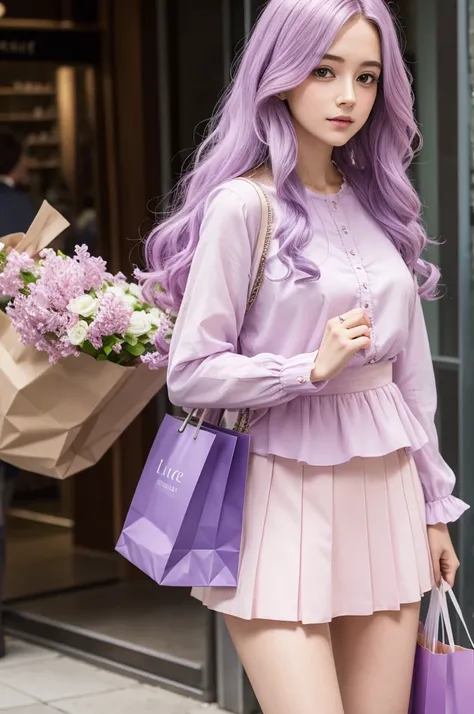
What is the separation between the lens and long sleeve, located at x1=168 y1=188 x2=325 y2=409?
7.91 ft

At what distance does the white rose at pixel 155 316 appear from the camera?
3.43 m

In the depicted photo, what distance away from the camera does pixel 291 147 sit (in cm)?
254

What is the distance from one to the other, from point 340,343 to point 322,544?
16.4 inches

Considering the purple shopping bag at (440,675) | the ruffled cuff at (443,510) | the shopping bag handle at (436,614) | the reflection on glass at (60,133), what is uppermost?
the reflection on glass at (60,133)

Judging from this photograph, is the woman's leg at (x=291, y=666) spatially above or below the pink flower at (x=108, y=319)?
below

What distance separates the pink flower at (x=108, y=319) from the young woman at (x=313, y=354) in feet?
1.97

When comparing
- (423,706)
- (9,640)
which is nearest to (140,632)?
(9,640)

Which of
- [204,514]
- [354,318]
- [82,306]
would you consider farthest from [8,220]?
[354,318]

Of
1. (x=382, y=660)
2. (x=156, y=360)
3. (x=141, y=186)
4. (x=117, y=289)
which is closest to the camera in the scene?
(x=382, y=660)

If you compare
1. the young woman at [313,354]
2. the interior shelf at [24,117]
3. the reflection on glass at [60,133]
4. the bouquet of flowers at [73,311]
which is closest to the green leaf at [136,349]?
the bouquet of flowers at [73,311]

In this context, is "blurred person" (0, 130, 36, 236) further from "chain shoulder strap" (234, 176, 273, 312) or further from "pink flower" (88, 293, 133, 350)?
"chain shoulder strap" (234, 176, 273, 312)

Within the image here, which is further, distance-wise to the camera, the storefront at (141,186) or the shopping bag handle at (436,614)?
the storefront at (141,186)

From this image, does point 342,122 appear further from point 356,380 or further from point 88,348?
point 88,348

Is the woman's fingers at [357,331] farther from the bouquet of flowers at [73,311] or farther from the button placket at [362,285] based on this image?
the bouquet of flowers at [73,311]
